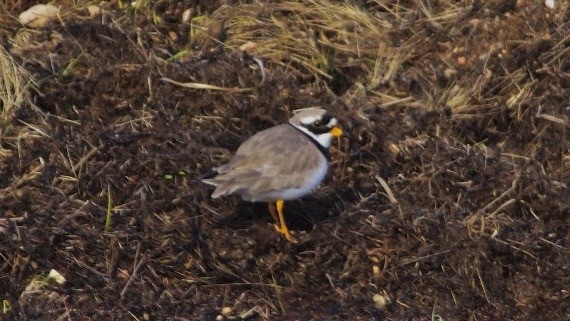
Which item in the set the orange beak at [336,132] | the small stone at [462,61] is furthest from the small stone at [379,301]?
the small stone at [462,61]

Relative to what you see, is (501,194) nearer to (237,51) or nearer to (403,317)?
(403,317)

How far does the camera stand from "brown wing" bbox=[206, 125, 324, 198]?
217 inches

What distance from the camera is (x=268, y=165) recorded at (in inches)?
221

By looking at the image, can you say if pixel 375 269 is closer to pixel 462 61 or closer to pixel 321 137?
pixel 321 137

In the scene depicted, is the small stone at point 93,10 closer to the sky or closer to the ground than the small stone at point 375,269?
closer to the sky

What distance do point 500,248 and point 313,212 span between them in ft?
3.39

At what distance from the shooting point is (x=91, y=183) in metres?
5.89

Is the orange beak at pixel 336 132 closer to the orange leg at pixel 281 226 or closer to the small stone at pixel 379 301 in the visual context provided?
the orange leg at pixel 281 226

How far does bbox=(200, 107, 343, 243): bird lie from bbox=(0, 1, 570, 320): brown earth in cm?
21

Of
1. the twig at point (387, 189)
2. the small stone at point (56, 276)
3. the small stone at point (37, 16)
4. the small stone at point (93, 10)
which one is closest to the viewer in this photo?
the small stone at point (56, 276)

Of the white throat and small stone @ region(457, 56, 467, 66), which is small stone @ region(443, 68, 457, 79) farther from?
the white throat

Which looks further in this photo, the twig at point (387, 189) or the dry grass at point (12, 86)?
the dry grass at point (12, 86)

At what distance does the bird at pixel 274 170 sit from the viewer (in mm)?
5523

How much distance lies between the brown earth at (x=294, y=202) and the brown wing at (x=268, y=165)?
0.28 metres
